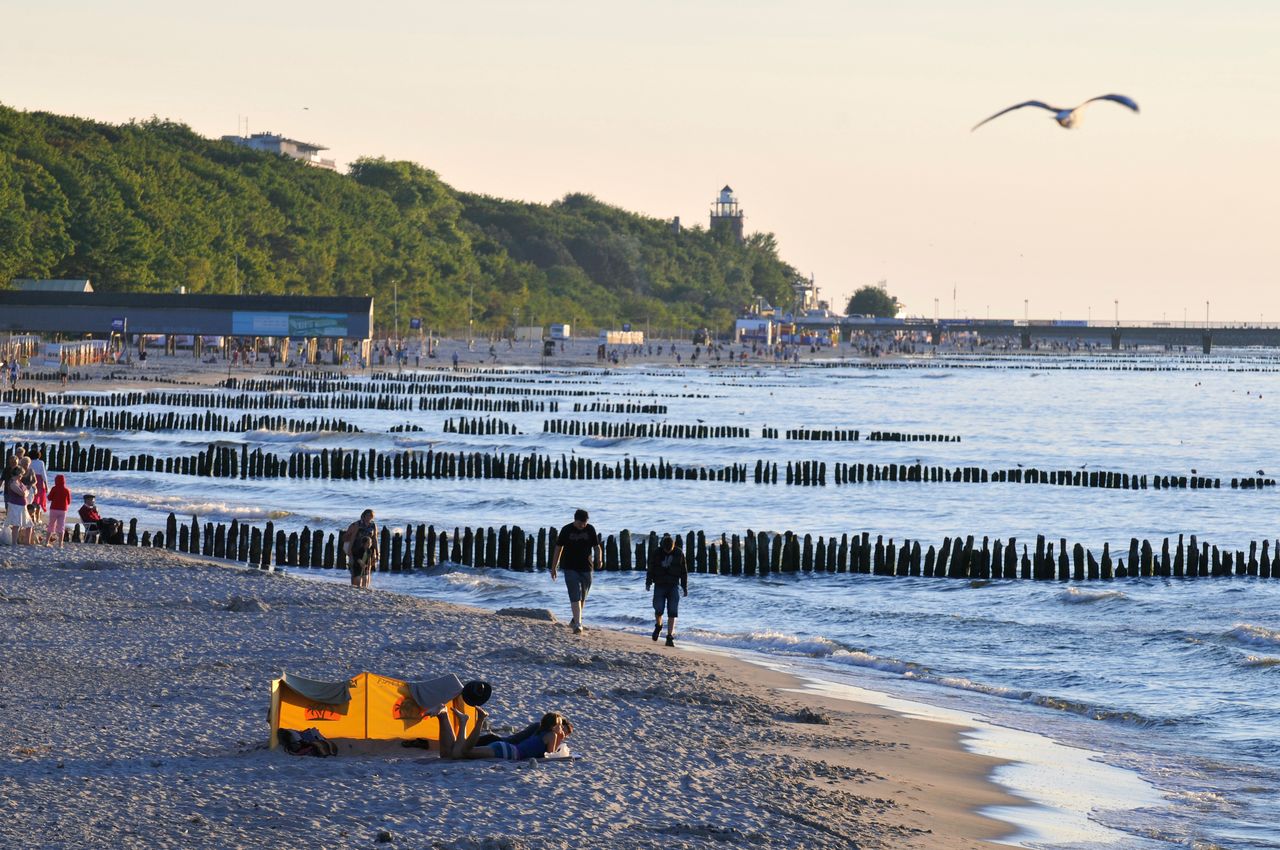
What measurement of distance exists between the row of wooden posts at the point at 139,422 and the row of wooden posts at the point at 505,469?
23.3ft

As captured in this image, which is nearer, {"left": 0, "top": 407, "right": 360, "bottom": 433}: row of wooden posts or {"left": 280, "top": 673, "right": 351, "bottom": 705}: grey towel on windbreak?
{"left": 280, "top": 673, "right": 351, "bottom": 705}: grey towel on windbreak

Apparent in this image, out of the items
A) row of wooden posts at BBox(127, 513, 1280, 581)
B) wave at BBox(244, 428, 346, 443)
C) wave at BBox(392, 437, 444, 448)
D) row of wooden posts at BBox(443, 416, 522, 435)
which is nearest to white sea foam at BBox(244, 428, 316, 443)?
wave at BBox(244, 428, 346, 443)

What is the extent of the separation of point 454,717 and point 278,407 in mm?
70822

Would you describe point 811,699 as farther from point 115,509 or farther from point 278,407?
point 278,407

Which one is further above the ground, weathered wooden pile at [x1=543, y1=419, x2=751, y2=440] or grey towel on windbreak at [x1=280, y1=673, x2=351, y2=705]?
grey towel on windbreak at [x1=280, y1=673, x2=351, y2=705]

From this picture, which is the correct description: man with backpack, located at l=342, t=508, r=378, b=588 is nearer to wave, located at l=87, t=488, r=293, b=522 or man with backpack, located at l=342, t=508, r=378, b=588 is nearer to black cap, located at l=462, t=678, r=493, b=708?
wave, located at l=87, t=488, r=293, b=522

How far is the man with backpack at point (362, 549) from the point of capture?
26.0m

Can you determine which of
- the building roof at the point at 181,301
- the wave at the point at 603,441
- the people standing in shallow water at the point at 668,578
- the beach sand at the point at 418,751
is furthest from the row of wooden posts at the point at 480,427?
the building roof at the point at 181,301

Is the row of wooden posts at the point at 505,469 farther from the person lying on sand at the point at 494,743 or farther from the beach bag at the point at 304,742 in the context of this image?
the person lying on sand at the point at 494,743

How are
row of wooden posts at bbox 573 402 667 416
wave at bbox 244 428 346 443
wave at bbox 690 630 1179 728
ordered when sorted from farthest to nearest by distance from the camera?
row of wooden posts at bbox 573 402 667 416
wave at bbox 244 428 346 443
wave at bbox 690 630 1179 728

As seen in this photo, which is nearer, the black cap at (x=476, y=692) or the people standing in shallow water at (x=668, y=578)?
the black cap at (x=476, y=692)

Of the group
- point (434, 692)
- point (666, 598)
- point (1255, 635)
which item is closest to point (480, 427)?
point (1255, 635)

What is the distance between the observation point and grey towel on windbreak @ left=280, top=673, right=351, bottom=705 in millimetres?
13328

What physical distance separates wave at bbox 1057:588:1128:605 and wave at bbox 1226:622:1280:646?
3517 millimetres
